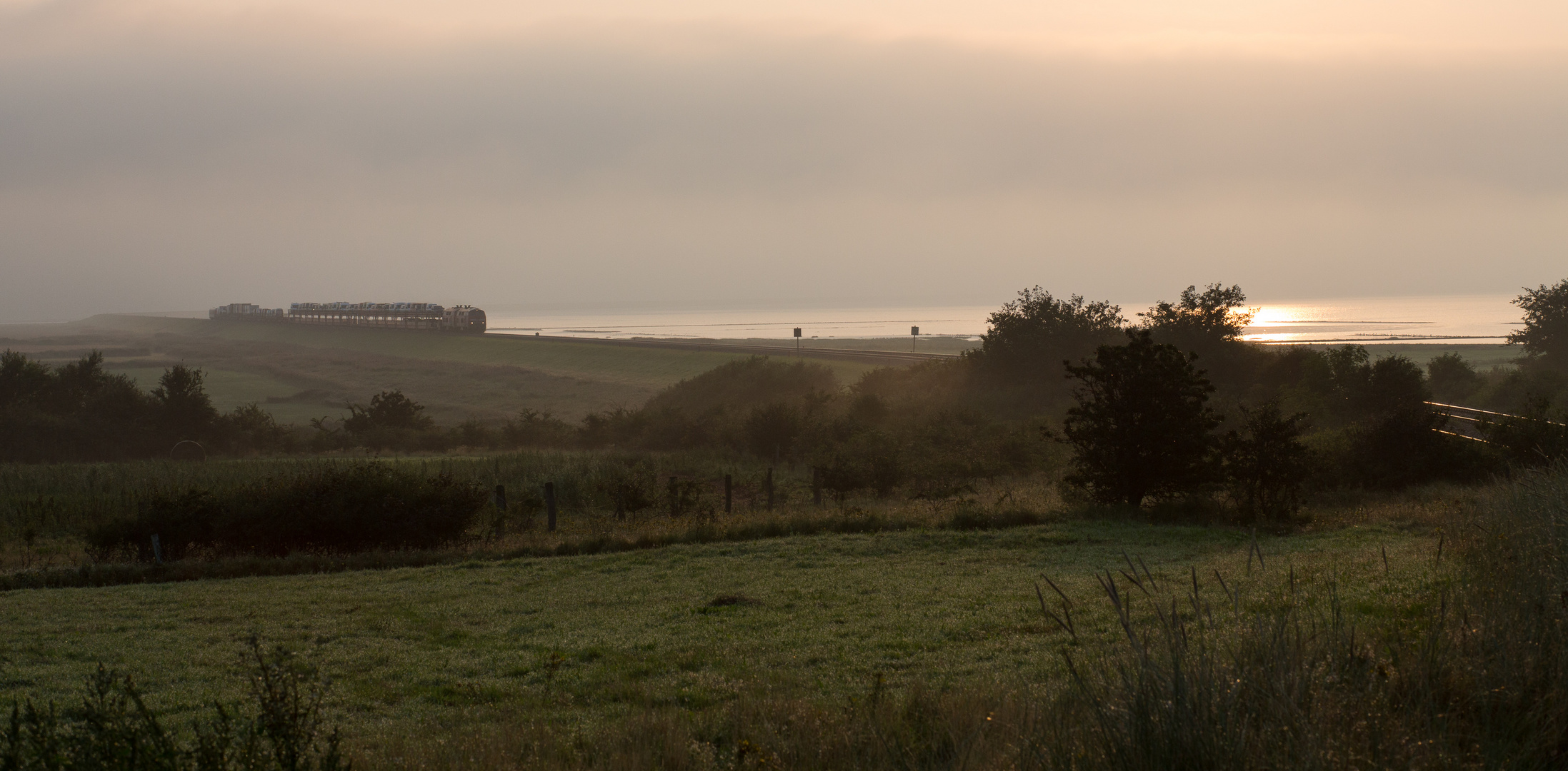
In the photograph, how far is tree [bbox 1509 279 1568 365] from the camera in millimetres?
58219

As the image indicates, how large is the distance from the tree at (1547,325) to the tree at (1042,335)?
2580cm

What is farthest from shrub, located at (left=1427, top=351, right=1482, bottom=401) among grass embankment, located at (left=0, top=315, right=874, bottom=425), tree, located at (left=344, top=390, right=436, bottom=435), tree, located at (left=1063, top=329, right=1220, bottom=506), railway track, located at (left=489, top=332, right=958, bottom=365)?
tree, located at (left=344, top=390, right=436, bottom=435)

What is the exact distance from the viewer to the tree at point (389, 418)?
53.7m

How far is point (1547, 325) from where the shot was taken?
59.2 m

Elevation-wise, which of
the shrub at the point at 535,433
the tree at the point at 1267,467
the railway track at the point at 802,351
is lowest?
the shrub at the point at 535,433

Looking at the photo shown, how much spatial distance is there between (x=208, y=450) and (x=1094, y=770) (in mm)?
54167

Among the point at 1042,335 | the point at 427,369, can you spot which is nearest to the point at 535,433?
the point at 1042,335

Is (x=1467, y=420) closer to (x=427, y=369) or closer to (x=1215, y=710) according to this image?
(x=1215, y=710)

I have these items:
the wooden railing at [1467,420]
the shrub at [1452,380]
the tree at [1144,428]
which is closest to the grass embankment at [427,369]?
the shrub at [1452,380]

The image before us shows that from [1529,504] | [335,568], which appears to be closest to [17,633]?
[335,568]

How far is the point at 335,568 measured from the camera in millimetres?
18703

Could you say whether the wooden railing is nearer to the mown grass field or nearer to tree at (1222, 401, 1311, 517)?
tree at (1222, 401, 1311, 517)

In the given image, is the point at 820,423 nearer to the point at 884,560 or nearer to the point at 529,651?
the point at 884,560

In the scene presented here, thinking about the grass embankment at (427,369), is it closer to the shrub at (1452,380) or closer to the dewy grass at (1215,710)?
the shrub at (1452,380)
